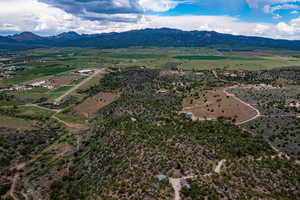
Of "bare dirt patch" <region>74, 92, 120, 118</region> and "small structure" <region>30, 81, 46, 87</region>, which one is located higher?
"small structure" <region>30, 81, 46, 87</region>

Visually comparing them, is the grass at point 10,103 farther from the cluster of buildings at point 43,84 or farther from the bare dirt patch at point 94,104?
the cluster of buildings at point 43,84

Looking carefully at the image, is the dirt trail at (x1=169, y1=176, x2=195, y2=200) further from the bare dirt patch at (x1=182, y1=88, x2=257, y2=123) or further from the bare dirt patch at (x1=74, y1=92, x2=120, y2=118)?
the bare dirt patch at (x1=74, y1=92, x2=120, y2=118)

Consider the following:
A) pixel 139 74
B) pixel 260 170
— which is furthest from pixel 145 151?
pixel 139 74

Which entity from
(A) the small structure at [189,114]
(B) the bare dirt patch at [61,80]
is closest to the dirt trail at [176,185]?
(A) the small structure at [189,114]

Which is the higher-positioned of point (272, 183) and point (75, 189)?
point (272, 183)

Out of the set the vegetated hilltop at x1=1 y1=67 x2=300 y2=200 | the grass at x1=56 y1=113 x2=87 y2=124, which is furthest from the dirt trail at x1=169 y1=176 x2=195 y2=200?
the grass at x1=56 y1=113 x2=87 y2=124

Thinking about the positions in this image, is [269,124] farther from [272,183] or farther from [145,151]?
[145,151]
